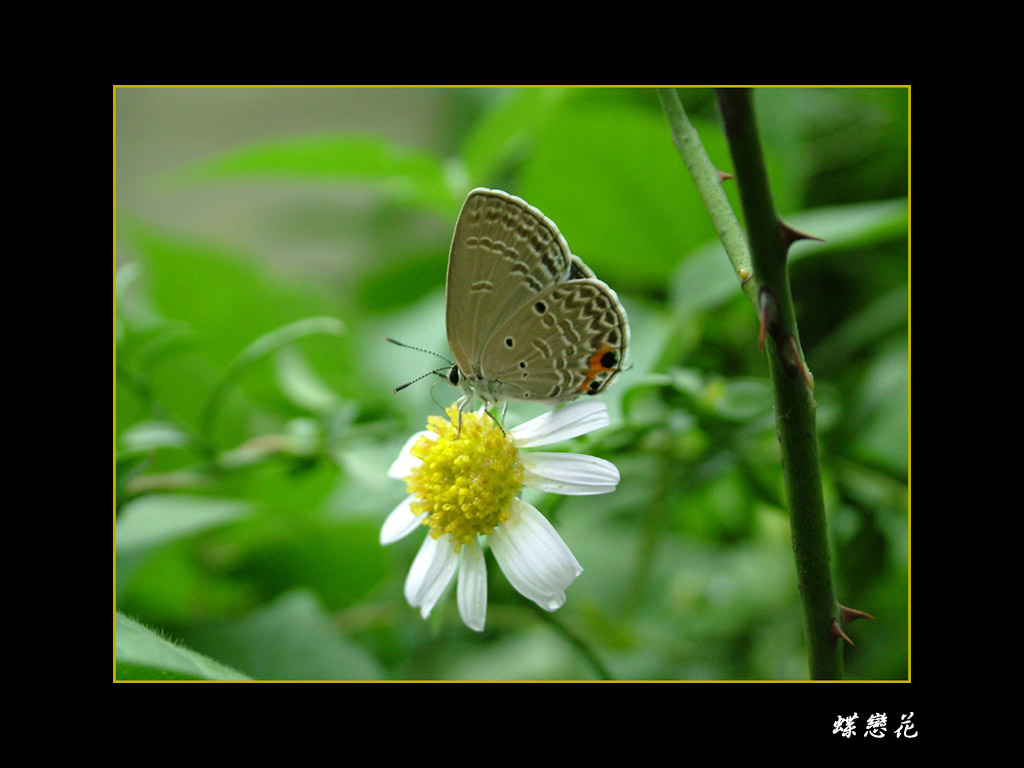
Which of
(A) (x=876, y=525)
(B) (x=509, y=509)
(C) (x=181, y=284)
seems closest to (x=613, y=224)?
(A) (x=876, y=525)

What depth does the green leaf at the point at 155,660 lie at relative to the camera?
16.9 inches

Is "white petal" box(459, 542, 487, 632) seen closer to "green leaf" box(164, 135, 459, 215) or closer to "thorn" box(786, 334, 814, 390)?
"thorn" box(786, 334, 814, 390)

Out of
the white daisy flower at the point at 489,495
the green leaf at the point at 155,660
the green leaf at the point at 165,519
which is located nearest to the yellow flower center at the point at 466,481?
the white daisy flower at the point at 489,495

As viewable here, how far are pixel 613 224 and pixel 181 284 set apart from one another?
2.24ft

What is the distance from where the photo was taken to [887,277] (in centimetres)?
101

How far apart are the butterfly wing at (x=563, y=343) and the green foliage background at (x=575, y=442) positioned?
0.04 metres

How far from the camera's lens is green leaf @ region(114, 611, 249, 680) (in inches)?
16.9

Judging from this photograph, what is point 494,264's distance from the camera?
1.76ft

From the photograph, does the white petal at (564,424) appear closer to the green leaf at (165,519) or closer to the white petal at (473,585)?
the white petal at (473,585)

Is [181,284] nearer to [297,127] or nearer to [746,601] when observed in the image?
[746,601]

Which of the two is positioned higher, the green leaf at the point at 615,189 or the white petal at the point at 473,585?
the green leaf at the point at 615,189

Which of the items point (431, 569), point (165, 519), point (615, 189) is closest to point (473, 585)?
point (431, 569)

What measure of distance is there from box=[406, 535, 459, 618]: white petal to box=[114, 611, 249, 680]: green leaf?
12 centimetres

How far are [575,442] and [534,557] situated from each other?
0.31ft
